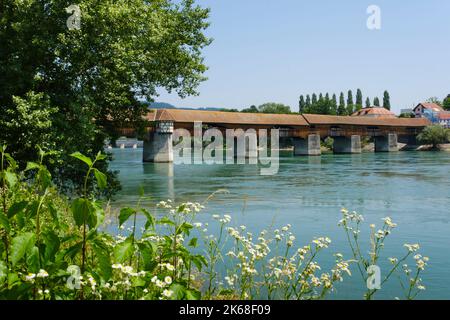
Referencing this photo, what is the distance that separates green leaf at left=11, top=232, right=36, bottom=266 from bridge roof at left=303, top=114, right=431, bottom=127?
68528 mm

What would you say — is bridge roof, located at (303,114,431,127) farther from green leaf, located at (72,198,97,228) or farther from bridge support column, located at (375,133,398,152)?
green leaf, located at (72,198,97,228)

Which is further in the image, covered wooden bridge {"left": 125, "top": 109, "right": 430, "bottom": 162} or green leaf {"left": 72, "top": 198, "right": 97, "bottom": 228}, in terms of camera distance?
covered wooden bridge {"left": 125, "top": 109, "right": 430, "bottom": 162}

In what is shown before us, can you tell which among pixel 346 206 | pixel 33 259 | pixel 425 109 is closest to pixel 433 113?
pixel 425 109

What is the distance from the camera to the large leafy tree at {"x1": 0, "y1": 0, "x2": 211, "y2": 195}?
40.3 feet

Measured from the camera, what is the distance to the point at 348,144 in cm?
7556

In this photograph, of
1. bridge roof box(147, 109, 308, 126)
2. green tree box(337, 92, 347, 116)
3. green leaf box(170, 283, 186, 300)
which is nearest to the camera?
green leaf box(170, 283, 186, 300)

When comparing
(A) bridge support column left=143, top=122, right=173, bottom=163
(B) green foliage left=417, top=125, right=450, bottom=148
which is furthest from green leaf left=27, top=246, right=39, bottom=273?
(B) green foliage left=417, top=125, right=450, bottom=148

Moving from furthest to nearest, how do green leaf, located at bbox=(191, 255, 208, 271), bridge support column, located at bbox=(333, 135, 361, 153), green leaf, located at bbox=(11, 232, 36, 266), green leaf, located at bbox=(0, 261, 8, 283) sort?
bridge support column, located at bbox=(333, 135, 361, 153) → green leaf, located at bbox=(191, 255, 208, 271) → green leaf, located at bbox=(0, 261, 8, 283) → green leaf, located at bbox=(11, 232, 36, 266)

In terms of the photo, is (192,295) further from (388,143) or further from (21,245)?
(388,143)
